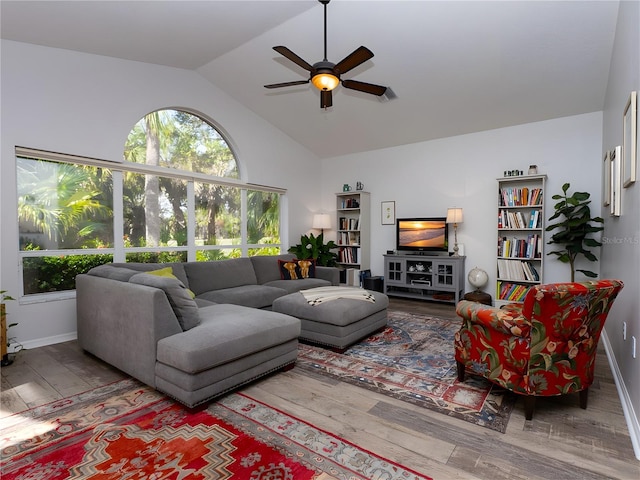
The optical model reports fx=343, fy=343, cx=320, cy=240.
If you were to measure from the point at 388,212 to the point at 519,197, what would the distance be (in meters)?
2.09

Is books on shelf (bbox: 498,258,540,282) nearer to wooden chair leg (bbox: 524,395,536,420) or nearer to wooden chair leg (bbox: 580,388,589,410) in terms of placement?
wooden chair leg (bbox: 580,388,589,410)

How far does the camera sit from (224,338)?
7.53ft

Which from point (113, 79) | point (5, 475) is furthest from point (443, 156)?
point (5, 475)

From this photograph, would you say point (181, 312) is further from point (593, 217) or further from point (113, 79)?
point (593, 217)

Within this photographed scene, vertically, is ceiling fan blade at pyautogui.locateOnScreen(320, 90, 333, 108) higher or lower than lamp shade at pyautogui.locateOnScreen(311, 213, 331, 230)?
higher

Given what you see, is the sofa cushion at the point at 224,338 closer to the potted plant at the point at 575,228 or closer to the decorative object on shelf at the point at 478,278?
the decorative object on shelf at the point at 478,278

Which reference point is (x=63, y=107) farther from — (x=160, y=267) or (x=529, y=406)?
(x=529, y=406)

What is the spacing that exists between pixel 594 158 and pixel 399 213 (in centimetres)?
275

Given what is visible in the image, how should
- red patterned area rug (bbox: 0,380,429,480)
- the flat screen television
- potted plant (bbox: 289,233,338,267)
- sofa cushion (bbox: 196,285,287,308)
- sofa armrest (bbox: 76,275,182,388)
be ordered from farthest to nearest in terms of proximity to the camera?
potted plant (bbox: 289,233,338,267), the flat screen television, sofa cushion (bbox: 196,285,287,308), sofa armrest (bbox: 76,275,182,388), red patterned area rug (bbox: 0,380,429,480)

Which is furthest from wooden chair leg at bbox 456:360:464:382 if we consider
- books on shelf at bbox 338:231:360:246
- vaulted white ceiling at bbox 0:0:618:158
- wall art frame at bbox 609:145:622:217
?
books on shelf at bbox 338:231:360:246

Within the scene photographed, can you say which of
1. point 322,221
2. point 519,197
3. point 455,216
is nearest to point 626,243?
point 519,197

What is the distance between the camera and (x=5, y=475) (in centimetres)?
162

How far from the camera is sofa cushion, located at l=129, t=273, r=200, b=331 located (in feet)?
7.92

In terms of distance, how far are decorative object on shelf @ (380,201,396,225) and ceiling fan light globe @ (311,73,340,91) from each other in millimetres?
3332
